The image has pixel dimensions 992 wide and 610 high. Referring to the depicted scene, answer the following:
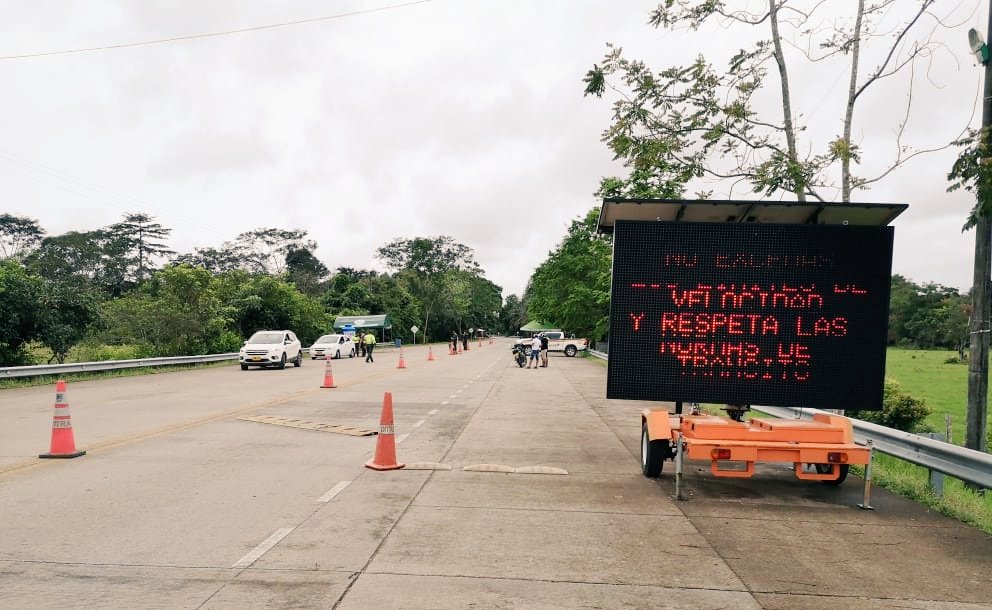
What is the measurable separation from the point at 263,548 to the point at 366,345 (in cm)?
3576

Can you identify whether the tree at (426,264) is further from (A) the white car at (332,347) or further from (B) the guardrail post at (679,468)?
(B) the guardrail post at (679,468)

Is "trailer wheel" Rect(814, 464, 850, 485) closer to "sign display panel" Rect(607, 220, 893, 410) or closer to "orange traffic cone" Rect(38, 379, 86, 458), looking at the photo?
"sign display panel" Rect(607, 220, 893, 410)

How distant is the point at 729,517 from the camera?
6.63 meters

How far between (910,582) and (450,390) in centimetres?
1642

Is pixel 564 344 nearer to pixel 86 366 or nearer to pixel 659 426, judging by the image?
pixel 86 366

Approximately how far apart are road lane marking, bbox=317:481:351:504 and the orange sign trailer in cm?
361

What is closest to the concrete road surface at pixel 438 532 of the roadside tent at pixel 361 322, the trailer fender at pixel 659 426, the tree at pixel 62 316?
the trailer fender at pixel 659 426

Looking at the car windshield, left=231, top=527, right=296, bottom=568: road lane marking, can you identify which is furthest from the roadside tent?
left=231, top=527, right=296, bottom=568: road lane marking

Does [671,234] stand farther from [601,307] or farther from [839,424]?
[601,307]

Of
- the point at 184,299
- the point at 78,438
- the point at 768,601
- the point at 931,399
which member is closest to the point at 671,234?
the point at 768,601

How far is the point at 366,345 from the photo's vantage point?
1601 inches

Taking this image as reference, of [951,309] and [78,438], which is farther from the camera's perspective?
[951,309]

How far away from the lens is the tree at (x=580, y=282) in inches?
1850

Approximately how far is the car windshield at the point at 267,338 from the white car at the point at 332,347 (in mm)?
9137
